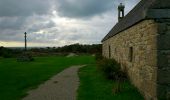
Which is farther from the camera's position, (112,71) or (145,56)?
(112,71)

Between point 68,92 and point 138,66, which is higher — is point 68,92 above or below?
below

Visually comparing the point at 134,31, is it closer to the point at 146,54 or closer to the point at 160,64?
the point at 146,54

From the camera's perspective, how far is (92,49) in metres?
67.8

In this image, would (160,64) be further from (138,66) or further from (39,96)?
(39,96)

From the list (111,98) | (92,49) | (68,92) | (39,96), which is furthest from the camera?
(92,49)

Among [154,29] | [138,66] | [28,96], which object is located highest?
[154,29]

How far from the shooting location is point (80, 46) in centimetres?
7181

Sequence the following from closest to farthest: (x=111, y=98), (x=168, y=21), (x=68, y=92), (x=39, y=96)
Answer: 1. (x=168, y=21)
2. (x=111, y=98)
3. (x=39, y=96)
4. (x=68, y=92)

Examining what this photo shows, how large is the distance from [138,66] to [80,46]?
59.1 m

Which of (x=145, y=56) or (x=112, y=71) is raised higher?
(x=145, y=56)

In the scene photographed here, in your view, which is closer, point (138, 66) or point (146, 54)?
point (146, 54)

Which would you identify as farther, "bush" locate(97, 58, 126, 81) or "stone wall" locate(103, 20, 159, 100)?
"bush" locate(97, 58, 126, 81)

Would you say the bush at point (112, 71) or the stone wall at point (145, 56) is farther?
the bush at point (112, 71)

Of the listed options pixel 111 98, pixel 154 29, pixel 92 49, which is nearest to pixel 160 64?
pixel 154 29
